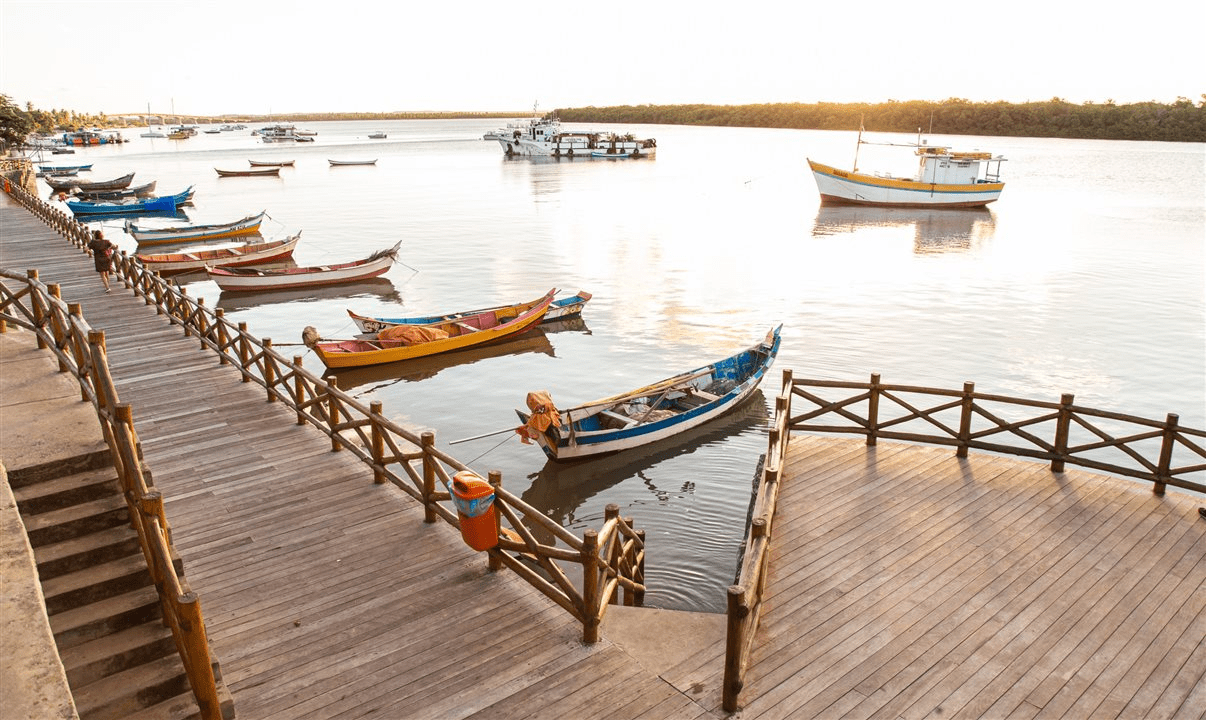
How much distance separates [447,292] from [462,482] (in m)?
29.3

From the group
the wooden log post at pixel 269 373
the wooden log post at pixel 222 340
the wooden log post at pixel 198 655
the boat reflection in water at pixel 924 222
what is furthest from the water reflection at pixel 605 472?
the boat reflection in water at pixel 924 222

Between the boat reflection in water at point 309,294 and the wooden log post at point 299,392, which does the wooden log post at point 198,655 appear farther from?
the boat reflection in water at point 309,294

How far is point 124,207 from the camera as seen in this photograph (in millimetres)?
61219

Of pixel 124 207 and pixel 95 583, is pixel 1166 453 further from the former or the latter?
pixel 124 207

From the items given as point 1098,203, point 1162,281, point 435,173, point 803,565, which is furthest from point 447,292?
point 435,173

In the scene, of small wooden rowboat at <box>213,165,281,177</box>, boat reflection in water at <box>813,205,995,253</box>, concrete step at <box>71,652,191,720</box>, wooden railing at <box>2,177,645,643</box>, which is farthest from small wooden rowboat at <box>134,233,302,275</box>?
small wooden rowboat at <box>213,165,281,177</box>

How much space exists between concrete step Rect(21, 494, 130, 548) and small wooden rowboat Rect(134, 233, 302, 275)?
35.1 m

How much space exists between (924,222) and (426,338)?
47794mm

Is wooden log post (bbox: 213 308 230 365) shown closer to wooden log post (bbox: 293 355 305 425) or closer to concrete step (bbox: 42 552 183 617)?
wooden log post (bbox: 293 355 305 425)

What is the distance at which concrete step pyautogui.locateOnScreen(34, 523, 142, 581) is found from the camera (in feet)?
21.8

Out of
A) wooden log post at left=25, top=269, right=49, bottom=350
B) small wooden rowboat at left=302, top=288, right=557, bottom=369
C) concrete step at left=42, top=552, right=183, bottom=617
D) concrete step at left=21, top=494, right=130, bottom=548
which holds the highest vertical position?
wooden log post at left=25, top=269, right=49, bottom=350

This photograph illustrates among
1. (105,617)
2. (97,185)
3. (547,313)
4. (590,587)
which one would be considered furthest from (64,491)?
(97,185)

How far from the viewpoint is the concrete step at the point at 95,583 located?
649 centimetres

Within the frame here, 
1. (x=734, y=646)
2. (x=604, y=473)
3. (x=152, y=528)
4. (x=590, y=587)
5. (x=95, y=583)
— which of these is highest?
(x=152, y=528)
